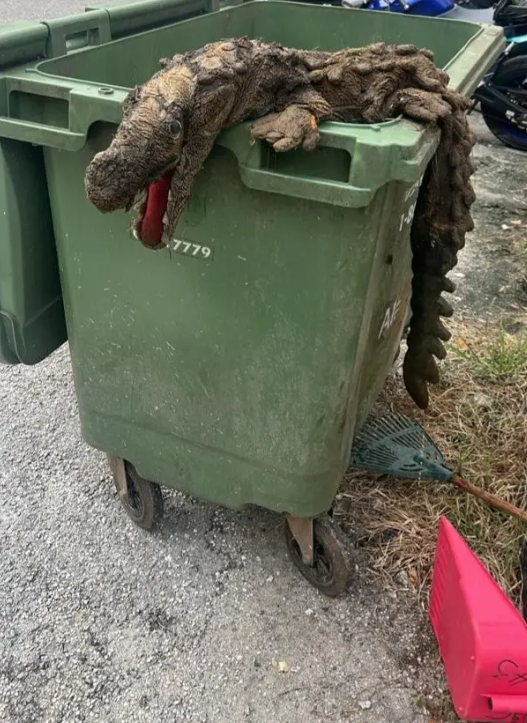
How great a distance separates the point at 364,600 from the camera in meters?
2.12

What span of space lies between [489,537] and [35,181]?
176 centimetres

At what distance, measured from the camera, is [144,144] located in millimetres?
1274

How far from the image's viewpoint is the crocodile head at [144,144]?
1.28 metres

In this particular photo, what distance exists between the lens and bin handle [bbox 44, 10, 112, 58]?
1921 mm

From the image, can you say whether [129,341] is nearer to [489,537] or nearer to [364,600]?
[364,600]

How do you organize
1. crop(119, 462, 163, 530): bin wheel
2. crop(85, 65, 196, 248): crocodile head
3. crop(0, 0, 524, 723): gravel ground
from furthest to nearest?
crop(119, 462, 163, 530): bin wheel, crop(0, 0, 524, 723): gravel ground, crop(85, 65, 196, 248): crocodile head

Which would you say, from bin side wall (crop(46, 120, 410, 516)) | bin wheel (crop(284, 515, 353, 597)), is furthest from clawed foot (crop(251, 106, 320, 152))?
bin wheel (crop(284, 515, 353, 597))

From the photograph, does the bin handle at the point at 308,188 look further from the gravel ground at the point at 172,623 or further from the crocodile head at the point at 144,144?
the gravel ground at the point at 172,623

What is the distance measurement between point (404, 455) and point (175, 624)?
936 mm

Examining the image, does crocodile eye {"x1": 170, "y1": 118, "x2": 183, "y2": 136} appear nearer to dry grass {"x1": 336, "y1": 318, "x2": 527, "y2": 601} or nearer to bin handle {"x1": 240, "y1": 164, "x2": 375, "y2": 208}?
bin handle {"x1": 240, "y1": 164, "x2": 375, "y2": 208}

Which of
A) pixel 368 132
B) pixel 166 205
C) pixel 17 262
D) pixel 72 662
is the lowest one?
pixel 72 662

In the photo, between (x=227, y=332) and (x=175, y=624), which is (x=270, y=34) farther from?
(x=175, y=624)

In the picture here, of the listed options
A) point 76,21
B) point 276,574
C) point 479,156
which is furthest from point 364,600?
point 479,156

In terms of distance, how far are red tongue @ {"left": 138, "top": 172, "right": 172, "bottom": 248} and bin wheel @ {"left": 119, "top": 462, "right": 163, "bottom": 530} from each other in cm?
104
